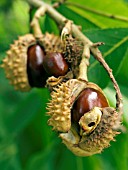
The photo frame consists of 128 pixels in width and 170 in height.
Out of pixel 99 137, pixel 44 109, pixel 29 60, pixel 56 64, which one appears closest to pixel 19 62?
pixel 29 60

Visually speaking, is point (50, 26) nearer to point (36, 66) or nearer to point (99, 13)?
point (99, 13)

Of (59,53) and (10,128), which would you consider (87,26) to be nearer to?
(59,53)

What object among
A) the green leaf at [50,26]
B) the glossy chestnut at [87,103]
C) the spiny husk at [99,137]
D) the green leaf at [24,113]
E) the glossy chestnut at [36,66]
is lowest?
the spiny husk at [99,137]

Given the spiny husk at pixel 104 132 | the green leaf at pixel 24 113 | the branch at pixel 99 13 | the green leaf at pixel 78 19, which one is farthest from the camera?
the green leaf at pixel 24 113

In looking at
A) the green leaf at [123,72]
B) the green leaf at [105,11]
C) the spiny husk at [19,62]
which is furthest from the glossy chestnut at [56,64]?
the green leaf at [105,11]

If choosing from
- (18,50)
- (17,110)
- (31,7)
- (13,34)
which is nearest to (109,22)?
(31,7)

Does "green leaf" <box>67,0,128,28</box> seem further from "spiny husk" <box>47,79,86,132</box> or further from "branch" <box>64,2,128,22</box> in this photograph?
"spiny husk" <box>47,79,86,132</box>

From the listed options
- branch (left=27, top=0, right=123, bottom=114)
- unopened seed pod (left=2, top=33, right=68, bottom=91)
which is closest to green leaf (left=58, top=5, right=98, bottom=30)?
branch (left=27, top=0, right=123, bottom=114)

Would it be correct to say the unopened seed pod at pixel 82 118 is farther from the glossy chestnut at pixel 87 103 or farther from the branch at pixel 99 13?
the branch at pixel 99 13
